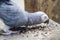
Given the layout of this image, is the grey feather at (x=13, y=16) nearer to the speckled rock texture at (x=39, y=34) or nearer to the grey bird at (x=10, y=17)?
the grey bird at (x=10, y=17)

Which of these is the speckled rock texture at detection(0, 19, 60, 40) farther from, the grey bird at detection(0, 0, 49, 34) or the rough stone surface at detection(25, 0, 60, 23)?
the rough stone surface at detection(25, 0, 60, 23)

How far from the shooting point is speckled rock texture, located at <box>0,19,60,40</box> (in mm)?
1736

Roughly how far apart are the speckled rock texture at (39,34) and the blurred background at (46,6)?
1.54 ft

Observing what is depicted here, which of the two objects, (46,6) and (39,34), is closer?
(39,34)

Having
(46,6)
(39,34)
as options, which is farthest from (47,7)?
(39,34)

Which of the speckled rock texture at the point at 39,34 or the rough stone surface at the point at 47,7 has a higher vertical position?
the rough stone surface at the point at 47,7

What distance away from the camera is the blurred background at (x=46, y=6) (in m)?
2.43

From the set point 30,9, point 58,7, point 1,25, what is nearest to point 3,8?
point 1,25

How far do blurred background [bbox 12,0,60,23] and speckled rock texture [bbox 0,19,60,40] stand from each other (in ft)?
1.54

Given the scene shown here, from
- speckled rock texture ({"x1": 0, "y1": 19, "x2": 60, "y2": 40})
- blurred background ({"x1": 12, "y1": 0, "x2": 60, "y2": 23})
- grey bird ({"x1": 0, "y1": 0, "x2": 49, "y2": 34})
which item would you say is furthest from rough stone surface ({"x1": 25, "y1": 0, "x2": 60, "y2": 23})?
grey bird ({"x1": 0, "y1": 0, "x2": 49, "y2": 34})

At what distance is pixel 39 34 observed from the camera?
183 centimetres

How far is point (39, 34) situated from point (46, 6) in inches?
28.7

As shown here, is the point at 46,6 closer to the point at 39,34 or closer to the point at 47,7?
the point at 47,7

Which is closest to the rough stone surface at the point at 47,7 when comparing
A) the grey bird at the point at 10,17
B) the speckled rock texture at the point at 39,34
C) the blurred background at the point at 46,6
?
the blurred background at the point at 46,6
